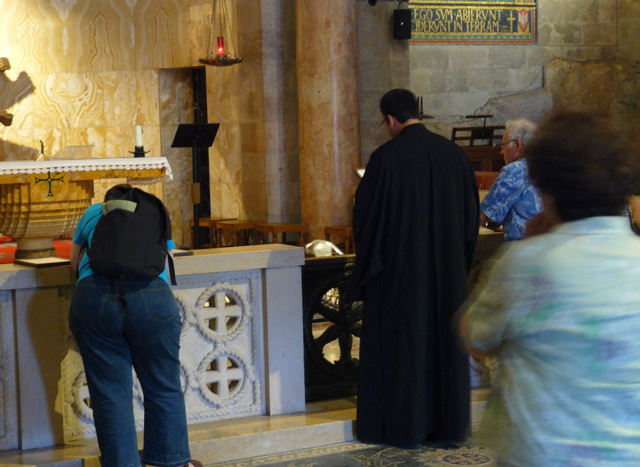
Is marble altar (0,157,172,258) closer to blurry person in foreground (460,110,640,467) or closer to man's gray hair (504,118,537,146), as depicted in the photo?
man's gray hair (504,118,537,146)

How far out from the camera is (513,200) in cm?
473

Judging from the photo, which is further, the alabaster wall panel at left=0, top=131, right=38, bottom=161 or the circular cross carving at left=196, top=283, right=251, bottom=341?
the alabaster wall panel at left=0, top=131, right=38, bottom=161

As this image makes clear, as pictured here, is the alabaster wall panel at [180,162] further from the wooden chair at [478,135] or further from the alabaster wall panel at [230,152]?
the wooden chair at [478,135]

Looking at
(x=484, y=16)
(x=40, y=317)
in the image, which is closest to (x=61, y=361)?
(x=40, y=317)

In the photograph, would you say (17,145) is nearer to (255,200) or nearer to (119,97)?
(119,97)

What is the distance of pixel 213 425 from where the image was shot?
15.3 feet

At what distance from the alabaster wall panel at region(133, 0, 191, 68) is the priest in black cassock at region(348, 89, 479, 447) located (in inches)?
297

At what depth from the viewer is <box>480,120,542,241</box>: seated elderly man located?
4.70 m

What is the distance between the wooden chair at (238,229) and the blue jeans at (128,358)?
6.82 metres

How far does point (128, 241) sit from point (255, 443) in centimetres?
136

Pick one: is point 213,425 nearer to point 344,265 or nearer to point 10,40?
point 344,265

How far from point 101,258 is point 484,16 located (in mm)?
11938

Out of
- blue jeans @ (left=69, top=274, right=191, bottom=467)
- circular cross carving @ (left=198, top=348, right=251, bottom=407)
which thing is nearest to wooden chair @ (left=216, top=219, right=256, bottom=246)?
circular cross carving @ (left=198, top=348, right=251, bottom=407)

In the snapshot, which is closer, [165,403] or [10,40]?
[165,403]
